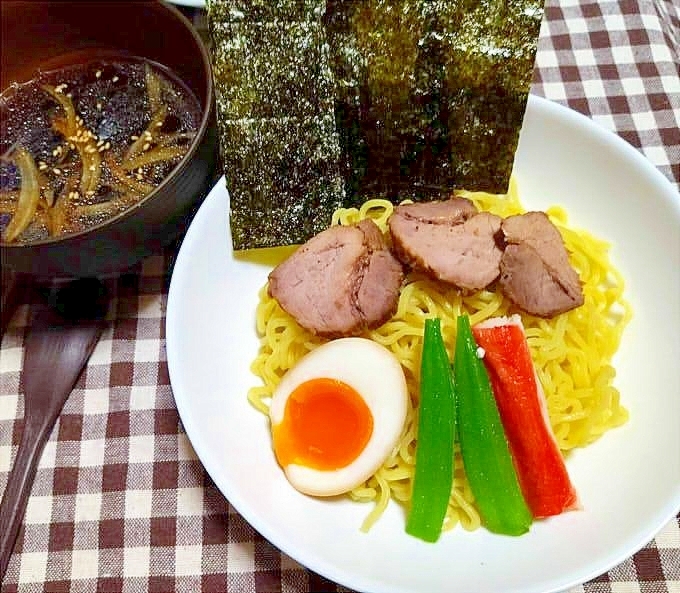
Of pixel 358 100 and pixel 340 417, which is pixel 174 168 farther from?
pixel 340 417

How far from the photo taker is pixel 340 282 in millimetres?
1546

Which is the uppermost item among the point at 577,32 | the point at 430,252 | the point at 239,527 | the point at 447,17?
the point at 447,17

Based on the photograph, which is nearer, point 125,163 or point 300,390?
point 300,390

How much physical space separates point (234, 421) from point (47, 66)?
1.11m

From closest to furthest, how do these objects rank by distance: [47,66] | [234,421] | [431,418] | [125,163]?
[431,418] < [234,421] < [125,163] < [47,66]

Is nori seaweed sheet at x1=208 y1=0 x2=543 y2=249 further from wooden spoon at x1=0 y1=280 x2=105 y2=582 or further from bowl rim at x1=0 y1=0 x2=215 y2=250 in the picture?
wooden spoon at x1=0 y1=280 x2=105 y2=582

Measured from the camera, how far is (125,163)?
1.70m

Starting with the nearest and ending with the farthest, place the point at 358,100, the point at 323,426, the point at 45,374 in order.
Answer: the point at 323,426
the point at 358,100
the point at 45,374

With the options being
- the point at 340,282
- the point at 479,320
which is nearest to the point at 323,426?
the point at 340,282

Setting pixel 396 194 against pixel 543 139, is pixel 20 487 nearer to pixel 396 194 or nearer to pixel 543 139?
pixel 396 194

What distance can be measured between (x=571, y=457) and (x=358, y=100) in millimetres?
910

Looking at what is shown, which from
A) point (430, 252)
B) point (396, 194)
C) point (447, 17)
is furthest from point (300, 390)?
point (447, 17)

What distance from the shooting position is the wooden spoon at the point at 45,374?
1.54 metres

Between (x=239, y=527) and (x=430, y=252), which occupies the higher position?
(x=430, y=252)
